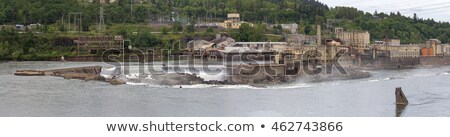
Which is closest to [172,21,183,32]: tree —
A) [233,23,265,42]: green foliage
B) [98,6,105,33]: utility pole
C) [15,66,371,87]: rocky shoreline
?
[233,23,265,42]: green foliage

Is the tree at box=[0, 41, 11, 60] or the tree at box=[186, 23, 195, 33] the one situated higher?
the tree at box=[186, 23, 195, 33]

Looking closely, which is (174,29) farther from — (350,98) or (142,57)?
(350,98)

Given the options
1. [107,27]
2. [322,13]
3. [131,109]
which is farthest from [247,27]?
[131,109]

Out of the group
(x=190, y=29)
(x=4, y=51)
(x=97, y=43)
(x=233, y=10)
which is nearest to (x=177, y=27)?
(x=190, y=29)

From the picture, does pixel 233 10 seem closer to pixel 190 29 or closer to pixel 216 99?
pixel 190 29

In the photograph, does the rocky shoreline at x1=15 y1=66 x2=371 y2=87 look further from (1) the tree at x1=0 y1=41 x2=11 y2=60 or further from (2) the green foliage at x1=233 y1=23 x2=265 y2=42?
(2) the green foliage at x1=233 y1=23 x2=265 y2=42

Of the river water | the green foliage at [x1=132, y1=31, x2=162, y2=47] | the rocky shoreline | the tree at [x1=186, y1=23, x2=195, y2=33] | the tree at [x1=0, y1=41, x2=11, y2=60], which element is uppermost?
the tree at [x1=186, y1=23, x2=195, y2=33]

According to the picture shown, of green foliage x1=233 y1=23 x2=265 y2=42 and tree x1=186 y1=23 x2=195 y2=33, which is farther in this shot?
tree x1=186 y1=23 x2=195 y2=33

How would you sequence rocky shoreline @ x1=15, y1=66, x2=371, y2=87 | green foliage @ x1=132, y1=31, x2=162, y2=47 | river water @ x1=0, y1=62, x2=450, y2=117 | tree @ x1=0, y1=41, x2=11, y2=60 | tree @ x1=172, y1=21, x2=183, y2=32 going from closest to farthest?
river water @ x1=0, y1=62, x2=450, y2=117, rocky shoreline @ x1=15, y1=66, x2=371, y2=87, tree @ x1=0, y1=41, x2=11, y2=60, green foliage @ x1=132, y1=31, x2=162, y2=47, tree @ x1=172, y1=21, x2=183, y2=32
